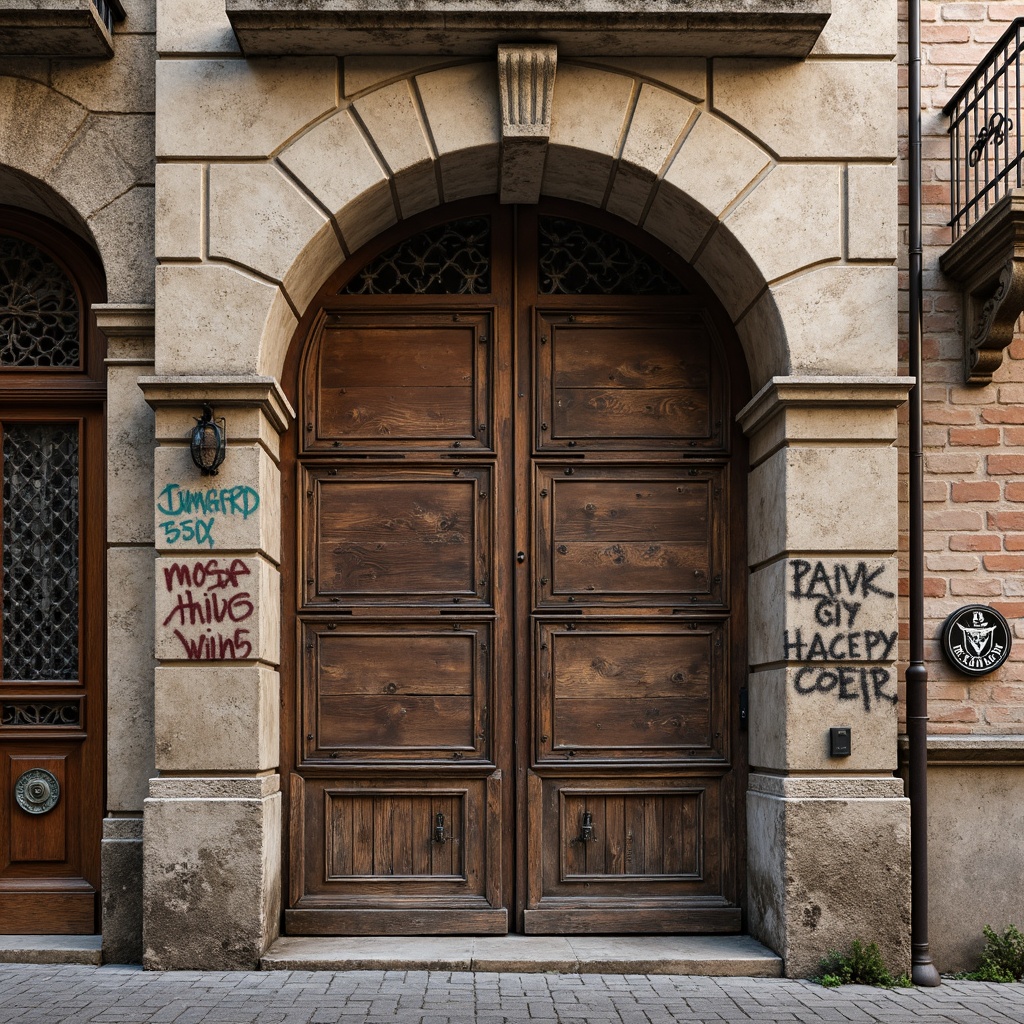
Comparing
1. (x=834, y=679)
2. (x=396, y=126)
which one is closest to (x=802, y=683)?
(x=834, y=679)

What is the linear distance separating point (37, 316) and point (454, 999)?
15.3 ft

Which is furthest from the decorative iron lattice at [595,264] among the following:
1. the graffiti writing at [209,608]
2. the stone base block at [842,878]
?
the stone base block at [842,878]

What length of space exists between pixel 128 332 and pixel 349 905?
355cm

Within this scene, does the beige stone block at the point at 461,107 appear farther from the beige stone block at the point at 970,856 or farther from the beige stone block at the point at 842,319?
the beige stone block at the point at 970,856

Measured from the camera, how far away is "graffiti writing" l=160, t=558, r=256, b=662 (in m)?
6.44

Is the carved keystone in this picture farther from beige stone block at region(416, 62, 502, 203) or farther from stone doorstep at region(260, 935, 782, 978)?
stone doorstep at region(260, 935, 782, 978)

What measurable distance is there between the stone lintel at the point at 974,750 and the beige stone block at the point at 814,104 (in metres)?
3.27

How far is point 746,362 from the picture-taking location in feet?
24.0

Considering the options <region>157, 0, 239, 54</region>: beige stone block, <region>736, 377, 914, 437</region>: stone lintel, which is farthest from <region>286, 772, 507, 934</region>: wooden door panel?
<region>157, 0, 239, 54</region>: beige stone block

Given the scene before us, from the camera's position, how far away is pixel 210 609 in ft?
21.2

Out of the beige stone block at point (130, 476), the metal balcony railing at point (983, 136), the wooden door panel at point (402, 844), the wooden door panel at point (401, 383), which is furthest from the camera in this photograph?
the wooden door panel at point (401, 383)

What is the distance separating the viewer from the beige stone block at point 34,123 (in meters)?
6.77

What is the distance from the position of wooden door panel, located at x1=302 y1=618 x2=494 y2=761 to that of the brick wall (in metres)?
2.54

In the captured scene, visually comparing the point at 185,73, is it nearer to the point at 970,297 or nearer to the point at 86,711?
the point at 86,711
